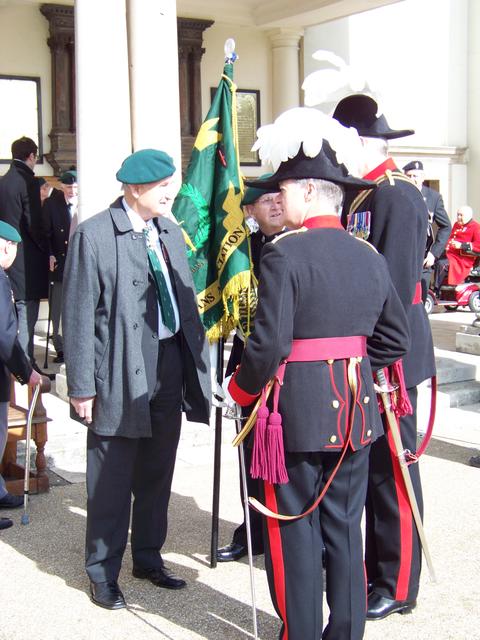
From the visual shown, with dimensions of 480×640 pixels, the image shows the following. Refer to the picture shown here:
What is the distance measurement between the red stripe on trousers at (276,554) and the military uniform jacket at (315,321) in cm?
21

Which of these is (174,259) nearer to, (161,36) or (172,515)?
(172,515)

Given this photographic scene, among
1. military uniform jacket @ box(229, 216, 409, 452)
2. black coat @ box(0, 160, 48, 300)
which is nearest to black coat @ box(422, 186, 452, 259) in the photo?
black coat @ box(0, 160, 48, 300)

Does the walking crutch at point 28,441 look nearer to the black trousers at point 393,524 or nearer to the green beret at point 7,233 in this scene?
the green beret at point 7,233

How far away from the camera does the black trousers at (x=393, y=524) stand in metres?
3.86

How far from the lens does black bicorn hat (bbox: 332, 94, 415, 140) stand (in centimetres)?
382

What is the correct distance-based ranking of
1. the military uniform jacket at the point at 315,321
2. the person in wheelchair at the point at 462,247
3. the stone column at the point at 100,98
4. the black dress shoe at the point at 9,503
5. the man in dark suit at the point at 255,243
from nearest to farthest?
1. the military uniform jacket at the point at 315,321
2. the man in dark suit at the point at 255,243
3. the black dress shoe at the point at 9,503
4. the stone column at the point at 100,98
5. the person in wheelchair at the point at 462,247

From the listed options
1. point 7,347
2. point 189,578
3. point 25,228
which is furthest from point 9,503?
point 25,228

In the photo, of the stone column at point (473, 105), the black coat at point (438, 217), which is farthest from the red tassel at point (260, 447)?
the stone column at point (473, 105)

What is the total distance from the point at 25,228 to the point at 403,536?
5.27 metres

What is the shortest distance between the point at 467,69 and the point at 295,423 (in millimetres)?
14888

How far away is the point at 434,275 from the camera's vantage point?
1527 cm

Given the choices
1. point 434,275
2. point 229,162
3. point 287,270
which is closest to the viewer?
point 287,270

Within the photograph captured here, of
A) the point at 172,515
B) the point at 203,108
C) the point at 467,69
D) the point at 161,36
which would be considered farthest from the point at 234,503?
the point at 467,69

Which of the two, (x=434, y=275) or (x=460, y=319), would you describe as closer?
(x=460, y=319)
